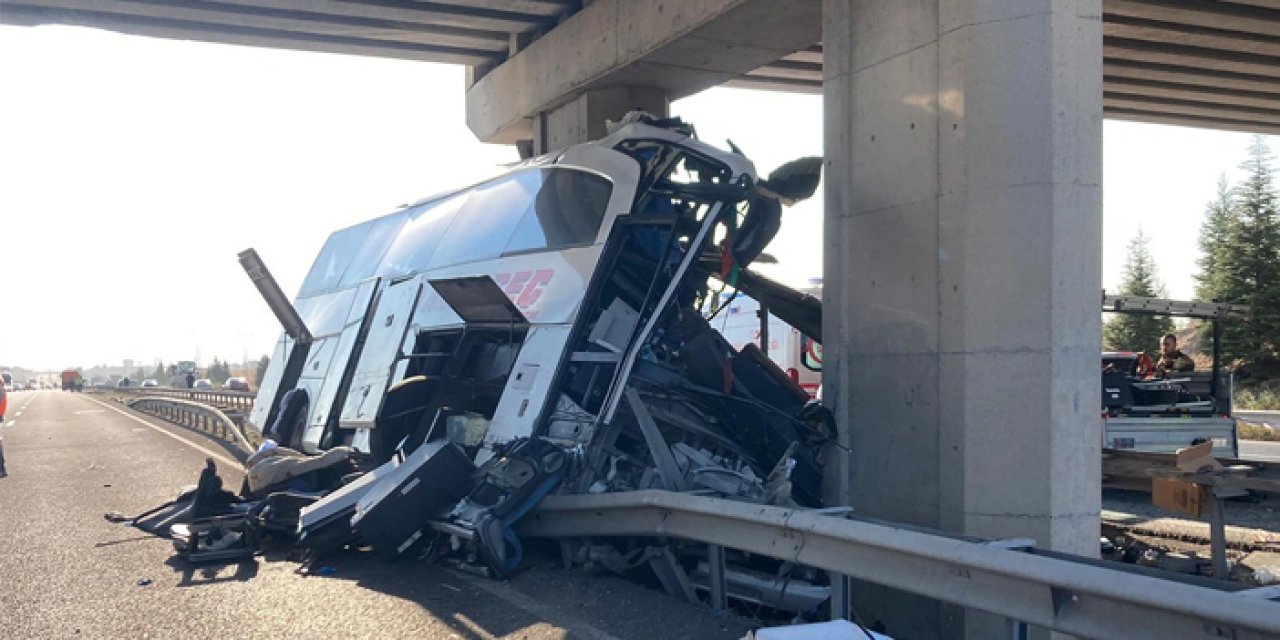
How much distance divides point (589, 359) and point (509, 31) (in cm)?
739

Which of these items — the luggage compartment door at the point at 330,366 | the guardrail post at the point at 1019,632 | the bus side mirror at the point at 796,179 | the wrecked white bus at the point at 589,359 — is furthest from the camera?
the luggage compartment door at the point at 330,366

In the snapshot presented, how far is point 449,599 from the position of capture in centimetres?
618

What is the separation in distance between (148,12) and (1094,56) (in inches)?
404

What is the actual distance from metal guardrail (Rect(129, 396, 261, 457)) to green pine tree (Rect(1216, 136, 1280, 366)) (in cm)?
3204

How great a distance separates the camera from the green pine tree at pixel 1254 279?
3647cm

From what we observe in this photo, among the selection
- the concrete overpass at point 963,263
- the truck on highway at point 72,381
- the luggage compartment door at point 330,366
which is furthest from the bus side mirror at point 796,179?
the truck on highway at point 72,381

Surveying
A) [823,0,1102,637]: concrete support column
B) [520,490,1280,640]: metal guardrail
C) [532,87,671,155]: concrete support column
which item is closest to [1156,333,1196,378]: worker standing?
[532,87,671,155]: concrete support column

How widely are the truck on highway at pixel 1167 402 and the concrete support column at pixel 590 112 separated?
5.45 m

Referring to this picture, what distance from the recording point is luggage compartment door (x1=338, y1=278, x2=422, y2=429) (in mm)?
9055

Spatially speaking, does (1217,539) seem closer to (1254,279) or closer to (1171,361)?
(1171,361)

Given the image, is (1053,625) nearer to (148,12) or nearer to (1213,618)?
(1213,618)

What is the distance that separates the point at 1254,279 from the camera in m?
37.4

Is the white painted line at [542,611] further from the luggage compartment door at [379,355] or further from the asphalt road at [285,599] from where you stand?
the luggage compartment door at [379,355]

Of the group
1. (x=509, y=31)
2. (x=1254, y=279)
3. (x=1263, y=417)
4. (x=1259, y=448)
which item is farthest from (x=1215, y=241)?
(x=509, y=31)
